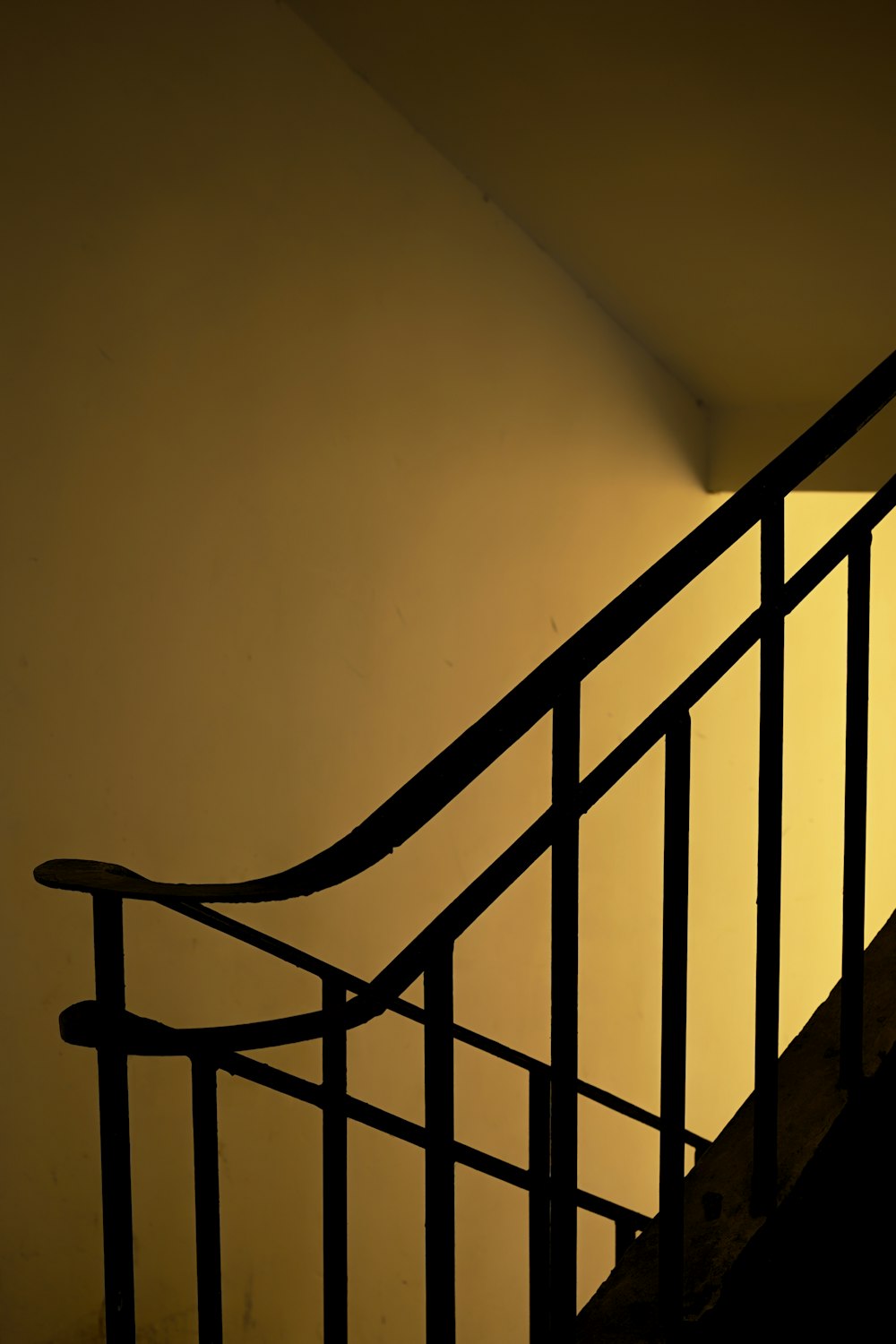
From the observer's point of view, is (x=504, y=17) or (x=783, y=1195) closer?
(x=783, y=1195)

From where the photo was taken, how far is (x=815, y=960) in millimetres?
4637

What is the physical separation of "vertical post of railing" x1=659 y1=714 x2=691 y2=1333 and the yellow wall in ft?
4.81

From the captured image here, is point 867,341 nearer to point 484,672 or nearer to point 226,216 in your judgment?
point 484,672

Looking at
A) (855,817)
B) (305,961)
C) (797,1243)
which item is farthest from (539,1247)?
(305,961)

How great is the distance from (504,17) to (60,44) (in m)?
0.84

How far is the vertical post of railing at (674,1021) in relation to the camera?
1.15 metres

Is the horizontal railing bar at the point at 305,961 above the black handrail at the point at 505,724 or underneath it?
underneath

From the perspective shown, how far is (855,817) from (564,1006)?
41 cm

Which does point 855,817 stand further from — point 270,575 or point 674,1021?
point 270,575

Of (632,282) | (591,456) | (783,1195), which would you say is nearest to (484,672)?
(591,456)

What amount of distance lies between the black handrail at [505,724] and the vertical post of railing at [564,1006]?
35 mm

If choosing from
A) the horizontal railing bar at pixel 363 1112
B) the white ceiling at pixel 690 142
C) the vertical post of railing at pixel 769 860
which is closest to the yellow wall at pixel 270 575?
the white ceiling at pixel 690 142

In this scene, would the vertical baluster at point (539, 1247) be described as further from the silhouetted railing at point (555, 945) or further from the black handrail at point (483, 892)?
the black handrail at point (483, 892)

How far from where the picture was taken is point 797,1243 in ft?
4.06
